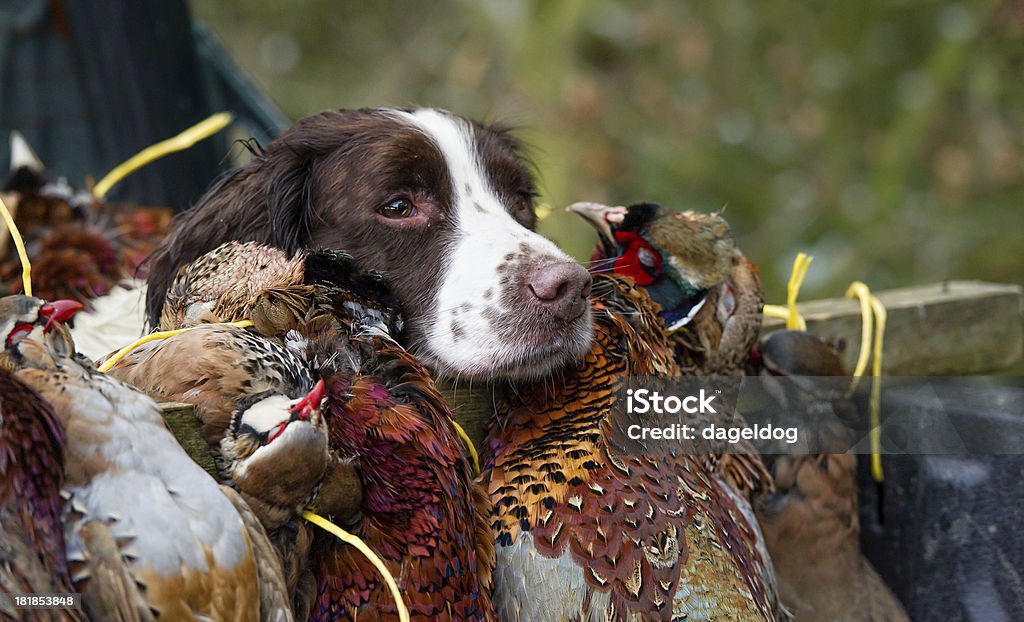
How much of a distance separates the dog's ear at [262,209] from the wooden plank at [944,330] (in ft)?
4.13

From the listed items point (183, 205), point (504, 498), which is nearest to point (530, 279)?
point (504, 498)

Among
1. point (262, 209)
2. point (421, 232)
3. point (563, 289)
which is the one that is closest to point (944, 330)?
point (563, 289)

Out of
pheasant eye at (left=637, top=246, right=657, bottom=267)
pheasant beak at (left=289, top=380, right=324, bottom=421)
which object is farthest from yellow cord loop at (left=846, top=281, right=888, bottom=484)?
pheasant beak at (left=289, top=380, right=324, bottom=421)

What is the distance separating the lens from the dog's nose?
5.29ft

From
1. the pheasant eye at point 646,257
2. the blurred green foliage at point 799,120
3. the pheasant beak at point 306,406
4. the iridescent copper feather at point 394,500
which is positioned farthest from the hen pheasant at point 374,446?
the blurred green foliage at point 799,120

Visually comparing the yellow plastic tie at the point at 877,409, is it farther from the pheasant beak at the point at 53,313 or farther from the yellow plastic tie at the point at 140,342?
the pheasant beak at the point at 53,313

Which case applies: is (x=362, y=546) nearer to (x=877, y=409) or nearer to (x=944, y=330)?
(x=877, y=409)

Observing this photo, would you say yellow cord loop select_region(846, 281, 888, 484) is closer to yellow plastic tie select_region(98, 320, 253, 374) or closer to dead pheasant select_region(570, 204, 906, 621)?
dead pheasant select_region(570, 204, 906, 621)

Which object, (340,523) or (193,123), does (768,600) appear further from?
(193,123)

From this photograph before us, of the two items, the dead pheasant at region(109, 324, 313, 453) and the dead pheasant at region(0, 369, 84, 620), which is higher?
the dead pheasant at region(109, 324, 313, 453)

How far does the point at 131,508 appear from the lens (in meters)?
0.96

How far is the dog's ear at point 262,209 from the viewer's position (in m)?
1.79

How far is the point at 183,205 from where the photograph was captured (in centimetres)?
340

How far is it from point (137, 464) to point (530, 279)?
0.79 m
